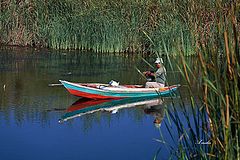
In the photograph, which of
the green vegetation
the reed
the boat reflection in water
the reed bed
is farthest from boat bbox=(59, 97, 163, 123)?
the reed

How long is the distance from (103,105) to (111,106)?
154 mm

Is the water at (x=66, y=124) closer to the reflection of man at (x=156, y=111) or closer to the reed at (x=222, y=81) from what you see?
the reflection of man at (x=156, y=111)

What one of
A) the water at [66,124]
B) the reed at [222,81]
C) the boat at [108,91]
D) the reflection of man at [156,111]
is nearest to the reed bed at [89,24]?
the water at [66,124]

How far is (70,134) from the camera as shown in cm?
787

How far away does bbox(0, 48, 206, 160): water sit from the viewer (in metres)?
7.06

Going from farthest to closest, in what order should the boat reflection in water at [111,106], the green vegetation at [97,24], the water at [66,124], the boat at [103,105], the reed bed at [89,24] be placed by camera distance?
the reed bed at [89,24] < the green vegetation at [97,24] < the boat at [103,105] < the boat reflection in water at [111,106] < the water at [66,124]

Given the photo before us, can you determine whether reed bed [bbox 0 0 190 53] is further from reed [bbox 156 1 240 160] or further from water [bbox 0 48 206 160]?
reed [bbox 156 1 240 160]

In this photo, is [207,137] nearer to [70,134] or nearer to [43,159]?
[43,159]

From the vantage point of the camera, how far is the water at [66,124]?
7062 mm

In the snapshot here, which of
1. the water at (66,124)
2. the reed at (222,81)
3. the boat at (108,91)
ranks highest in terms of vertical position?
the reed at (222,81)

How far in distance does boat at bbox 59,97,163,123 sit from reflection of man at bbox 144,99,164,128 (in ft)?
0.21

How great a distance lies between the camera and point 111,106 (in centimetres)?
968

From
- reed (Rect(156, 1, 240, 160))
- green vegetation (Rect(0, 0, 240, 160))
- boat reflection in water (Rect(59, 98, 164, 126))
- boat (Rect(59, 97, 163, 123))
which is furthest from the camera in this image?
green vegetation (Rect(0, 0, 240, 160))

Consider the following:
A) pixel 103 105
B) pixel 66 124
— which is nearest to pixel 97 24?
pixel 103 105
